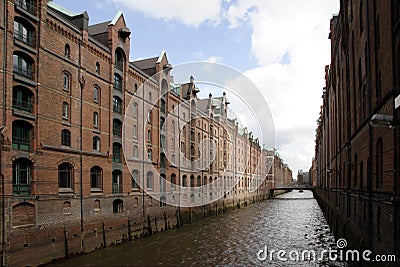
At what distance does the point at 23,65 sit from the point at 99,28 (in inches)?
423

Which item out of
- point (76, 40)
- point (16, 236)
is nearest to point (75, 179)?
point (16, 236)

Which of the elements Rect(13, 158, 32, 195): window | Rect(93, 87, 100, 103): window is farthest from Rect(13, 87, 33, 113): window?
Rect(93, 87, 100, 103): window

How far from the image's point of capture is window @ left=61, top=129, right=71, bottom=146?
23377mm

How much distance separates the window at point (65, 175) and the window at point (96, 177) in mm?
2526

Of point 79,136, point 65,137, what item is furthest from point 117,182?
point 65,137

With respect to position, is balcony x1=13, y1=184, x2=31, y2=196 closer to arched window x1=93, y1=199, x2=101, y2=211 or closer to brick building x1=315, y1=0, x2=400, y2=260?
arched window x1=93, y1=199, x2=101, y2=211

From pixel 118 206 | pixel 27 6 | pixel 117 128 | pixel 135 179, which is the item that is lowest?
pixel 118 206

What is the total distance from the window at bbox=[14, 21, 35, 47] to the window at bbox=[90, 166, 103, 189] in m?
9.63

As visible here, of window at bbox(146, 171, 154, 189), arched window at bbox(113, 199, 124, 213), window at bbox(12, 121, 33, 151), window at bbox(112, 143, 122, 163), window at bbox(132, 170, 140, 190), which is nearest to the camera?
window at bbox(12, 121, 33, 151)

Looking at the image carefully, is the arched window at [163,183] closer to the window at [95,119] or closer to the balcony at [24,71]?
the window at [95,119]

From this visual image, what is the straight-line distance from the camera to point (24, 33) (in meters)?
20.6

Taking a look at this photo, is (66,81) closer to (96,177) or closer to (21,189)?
(96,177)

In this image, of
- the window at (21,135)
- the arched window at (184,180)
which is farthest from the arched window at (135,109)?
the arched window at (184,180)

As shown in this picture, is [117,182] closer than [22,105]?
No
